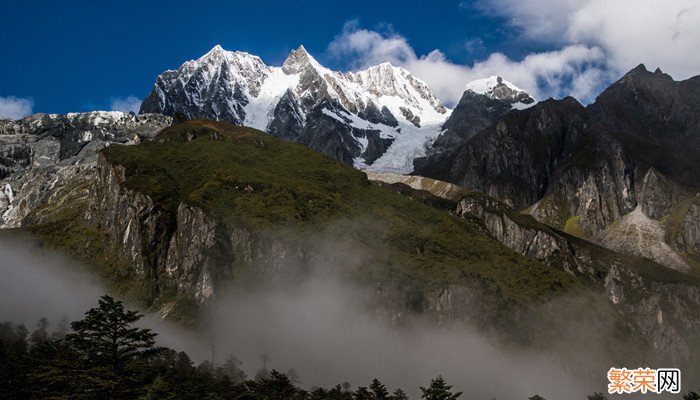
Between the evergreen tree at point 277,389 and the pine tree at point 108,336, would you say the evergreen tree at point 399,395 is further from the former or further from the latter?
the pine tree at point 108,336

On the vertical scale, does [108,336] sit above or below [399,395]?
below

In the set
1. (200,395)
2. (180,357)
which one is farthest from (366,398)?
(180,357)

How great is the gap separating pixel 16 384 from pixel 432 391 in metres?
46.5

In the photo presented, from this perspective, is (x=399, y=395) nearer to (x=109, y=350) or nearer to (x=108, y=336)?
(x=109, y=350)

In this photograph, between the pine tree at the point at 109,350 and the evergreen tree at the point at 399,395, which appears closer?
the pine tree at the point at 109,350

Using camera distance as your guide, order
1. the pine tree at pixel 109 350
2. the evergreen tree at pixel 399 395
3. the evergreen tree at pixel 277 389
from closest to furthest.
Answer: the pine tree at pixel 109 350 < the evergreen tree at pixel 277 389 < the evergreen tree at pixel 399 395

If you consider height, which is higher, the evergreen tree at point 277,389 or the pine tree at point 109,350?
the evergreen tree at point 277,389

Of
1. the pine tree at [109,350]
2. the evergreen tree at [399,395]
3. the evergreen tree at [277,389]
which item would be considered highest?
the evergreen tree at [399,395]

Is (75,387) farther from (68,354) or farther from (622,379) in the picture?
(622,379)
